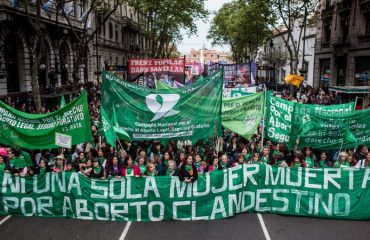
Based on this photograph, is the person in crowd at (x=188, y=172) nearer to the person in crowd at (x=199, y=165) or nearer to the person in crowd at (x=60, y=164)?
the person in crowd at (x=199, y=165)

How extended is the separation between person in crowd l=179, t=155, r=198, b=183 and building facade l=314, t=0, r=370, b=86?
21.3m

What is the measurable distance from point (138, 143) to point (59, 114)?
3680 millimetres

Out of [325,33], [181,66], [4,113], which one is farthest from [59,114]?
[325,33]

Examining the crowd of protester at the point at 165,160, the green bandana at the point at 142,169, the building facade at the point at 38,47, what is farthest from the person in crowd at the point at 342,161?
the building facade at the point at 38,47

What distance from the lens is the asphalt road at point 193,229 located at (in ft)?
26.0

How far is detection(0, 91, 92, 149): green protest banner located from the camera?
9500 millimetres

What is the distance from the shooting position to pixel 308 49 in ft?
143

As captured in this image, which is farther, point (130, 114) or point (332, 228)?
point (130, 114)

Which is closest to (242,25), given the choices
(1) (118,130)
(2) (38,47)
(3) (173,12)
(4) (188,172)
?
(3) (173,12)

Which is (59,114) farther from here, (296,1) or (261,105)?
(296,1)

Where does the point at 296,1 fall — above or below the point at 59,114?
above

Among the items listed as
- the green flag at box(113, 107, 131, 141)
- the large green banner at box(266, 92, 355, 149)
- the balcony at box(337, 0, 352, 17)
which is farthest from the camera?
the balcony at box(337, 0, 352, 17)

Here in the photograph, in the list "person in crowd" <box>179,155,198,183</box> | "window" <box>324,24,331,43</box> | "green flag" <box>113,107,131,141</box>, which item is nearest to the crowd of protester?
"person in crowd" <box>179,155,198,183</box>

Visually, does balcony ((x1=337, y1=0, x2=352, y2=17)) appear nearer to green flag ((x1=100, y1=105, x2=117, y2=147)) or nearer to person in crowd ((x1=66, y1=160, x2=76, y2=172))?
green flag ((x1=100, y1=105, x2=117, y2=147))
